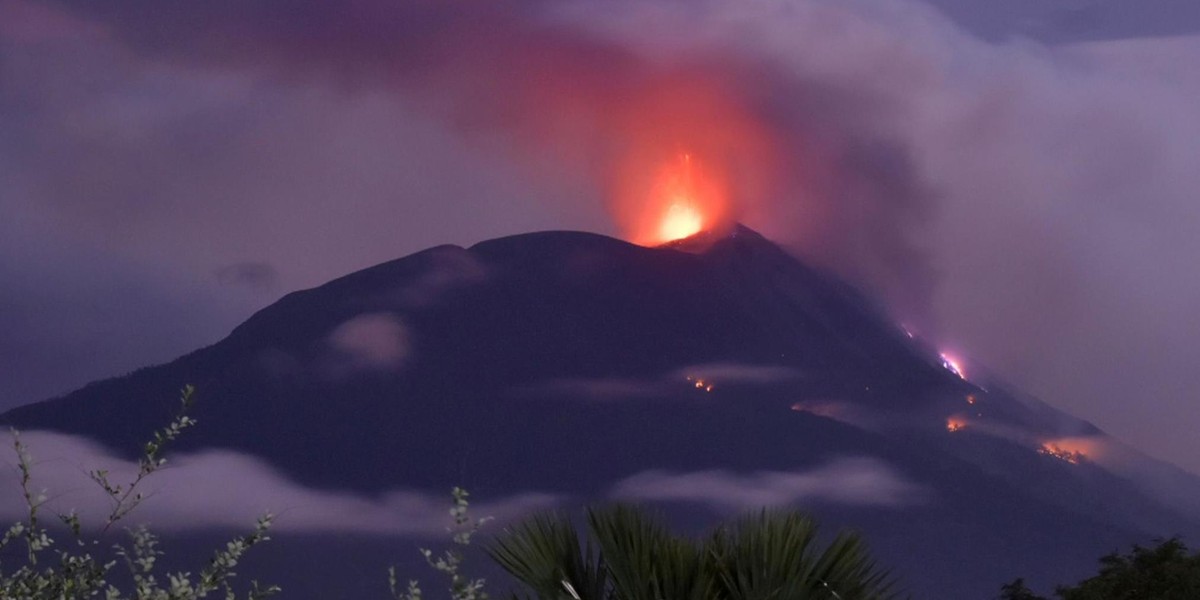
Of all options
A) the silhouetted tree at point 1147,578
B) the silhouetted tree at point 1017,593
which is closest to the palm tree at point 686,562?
the silhouetted tree at point 1147,578

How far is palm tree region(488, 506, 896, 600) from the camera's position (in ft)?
43.2

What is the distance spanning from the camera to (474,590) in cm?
1212

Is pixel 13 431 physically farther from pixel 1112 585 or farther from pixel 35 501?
pixel 1112 585

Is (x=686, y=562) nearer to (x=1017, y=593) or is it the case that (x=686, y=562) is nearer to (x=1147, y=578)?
(x=1147, y=578)

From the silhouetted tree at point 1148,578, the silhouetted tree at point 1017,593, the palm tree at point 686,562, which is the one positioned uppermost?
the silhouetted tree at point 1017,593

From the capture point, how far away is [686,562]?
1341 cm

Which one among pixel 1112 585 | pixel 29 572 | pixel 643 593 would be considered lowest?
pixel 29 572

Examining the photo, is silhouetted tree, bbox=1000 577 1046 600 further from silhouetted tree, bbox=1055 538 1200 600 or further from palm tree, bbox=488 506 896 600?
palm tree, bbox=488 506 896 600

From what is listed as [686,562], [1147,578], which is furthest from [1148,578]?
[686,562]

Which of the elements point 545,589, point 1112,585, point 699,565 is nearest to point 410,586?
point 545,589

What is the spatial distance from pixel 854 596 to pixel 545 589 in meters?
2.76

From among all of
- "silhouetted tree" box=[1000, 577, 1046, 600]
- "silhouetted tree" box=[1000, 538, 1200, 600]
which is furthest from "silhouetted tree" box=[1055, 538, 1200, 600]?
"silhouetted tree" box=[1000, 577, 1046, 600]

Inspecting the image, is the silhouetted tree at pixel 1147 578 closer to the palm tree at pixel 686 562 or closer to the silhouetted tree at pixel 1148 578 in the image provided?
the silhouetted tree at pixel 1148 578

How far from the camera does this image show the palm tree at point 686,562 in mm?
13164
